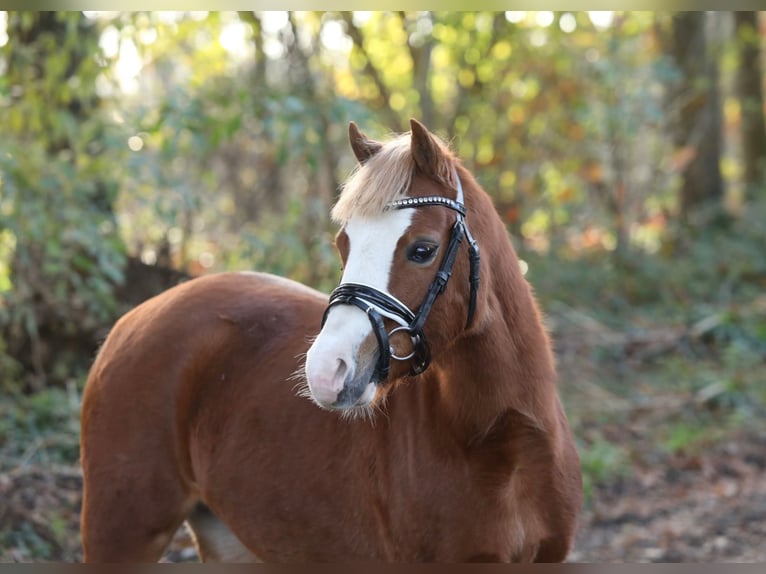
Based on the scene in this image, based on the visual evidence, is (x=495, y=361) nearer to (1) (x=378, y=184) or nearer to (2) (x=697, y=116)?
(1) (x=378, y=184)

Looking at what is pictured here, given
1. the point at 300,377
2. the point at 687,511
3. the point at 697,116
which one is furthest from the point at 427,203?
the point at 697,116

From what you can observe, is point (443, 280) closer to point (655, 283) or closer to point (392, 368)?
point (392, 368)

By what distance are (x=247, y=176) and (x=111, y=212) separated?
12.8ft

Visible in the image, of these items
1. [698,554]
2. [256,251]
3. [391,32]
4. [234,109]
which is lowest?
[698,554]

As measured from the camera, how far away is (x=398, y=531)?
2889mm

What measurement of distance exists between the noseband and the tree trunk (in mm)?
10363

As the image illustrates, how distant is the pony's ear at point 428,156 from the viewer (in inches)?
106

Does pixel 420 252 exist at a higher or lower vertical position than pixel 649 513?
higher

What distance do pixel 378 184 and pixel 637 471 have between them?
4742 mm

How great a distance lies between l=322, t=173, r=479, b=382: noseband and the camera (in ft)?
8.24

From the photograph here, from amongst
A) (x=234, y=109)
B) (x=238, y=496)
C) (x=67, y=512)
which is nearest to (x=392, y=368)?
(x=238, y=496)

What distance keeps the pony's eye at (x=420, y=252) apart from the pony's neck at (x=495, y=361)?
9.4 inches

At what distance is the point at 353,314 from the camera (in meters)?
2.50

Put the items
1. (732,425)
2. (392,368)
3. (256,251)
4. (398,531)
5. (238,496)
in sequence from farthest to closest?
(732,425) → (256,251) → (238,496) → (398,531) → (392,368)
